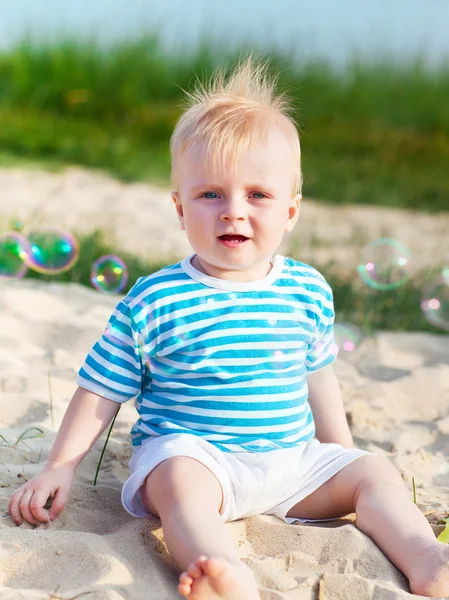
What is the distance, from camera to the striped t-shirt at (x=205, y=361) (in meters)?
2.15

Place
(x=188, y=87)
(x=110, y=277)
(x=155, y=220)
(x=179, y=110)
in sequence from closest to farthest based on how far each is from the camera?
(x=110, y=277)
(x=155, y=220)
(x=188, y=87)
(x=179, y=110)

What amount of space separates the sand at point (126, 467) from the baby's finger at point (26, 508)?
0.03 metres

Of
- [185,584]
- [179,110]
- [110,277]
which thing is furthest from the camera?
[179,110]

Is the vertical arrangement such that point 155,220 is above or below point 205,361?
below

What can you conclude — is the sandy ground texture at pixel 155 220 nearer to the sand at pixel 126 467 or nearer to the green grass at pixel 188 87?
the sand at pixel 126 467

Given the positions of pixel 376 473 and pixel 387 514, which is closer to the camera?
pixel 387 514

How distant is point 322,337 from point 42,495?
A: 0.81m

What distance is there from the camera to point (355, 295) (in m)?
4.37

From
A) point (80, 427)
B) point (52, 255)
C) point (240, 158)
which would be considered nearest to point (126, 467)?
point (80, 427)

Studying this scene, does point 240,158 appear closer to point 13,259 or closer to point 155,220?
point 13,259

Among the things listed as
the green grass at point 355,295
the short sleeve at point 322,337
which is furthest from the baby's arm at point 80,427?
the green grass at point 355,295

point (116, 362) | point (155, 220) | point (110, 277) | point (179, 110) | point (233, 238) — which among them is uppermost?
point (233, 238)

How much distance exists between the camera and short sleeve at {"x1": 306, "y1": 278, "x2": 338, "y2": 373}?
7.62 ft

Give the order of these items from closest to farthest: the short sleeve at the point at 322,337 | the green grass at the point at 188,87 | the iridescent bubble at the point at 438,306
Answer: the short sleeve at the point at 322,337
the iridescent bubble at the point at 438,306
the green grass at the point at 188,87
